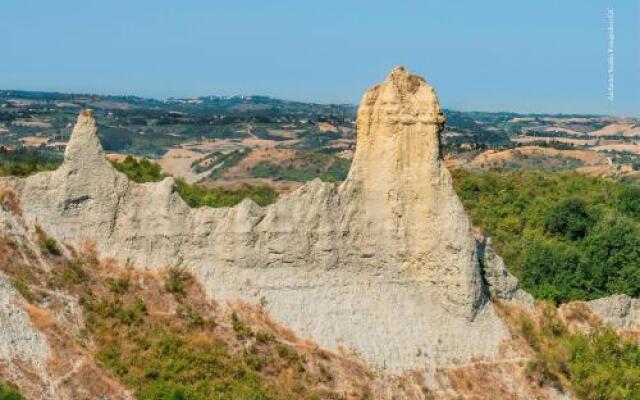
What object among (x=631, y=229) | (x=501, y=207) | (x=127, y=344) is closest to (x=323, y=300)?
(x=127, y=344)

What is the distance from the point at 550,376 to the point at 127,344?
14.2 metres

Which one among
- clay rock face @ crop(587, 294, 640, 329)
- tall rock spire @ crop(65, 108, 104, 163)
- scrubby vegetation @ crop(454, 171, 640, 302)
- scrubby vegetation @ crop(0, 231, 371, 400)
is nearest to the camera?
scrubby vegetation @ crop(0, 231, 371, 400)

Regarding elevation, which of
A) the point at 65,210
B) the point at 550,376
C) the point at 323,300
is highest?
the point at 65,210

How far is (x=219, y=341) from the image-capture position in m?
30.5

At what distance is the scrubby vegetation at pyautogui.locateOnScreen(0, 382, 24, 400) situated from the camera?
24562 mm

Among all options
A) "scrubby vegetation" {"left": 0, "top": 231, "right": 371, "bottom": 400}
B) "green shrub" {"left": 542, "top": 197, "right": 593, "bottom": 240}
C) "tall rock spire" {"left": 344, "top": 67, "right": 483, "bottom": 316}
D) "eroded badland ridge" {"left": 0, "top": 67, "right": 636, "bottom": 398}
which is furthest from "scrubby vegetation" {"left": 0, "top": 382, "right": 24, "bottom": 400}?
"green shrub" {"left": 542, "top": 197, "right": 593, "bottom": 240}

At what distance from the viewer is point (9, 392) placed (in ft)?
81.4

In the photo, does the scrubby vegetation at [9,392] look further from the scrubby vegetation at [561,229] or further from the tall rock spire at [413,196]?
the scrubby vegetation at [561,229]

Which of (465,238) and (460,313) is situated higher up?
(465,238)

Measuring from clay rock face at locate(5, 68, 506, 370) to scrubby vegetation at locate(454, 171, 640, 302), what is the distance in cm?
1276

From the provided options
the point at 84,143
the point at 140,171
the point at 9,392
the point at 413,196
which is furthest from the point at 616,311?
the point at 140,171

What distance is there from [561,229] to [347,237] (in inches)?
1381

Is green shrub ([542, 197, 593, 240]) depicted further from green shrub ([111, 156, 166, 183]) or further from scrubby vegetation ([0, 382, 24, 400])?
scrubby vegetation ([0, 382, 24, 400])

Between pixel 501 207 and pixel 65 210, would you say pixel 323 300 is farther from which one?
pixel 501 207
